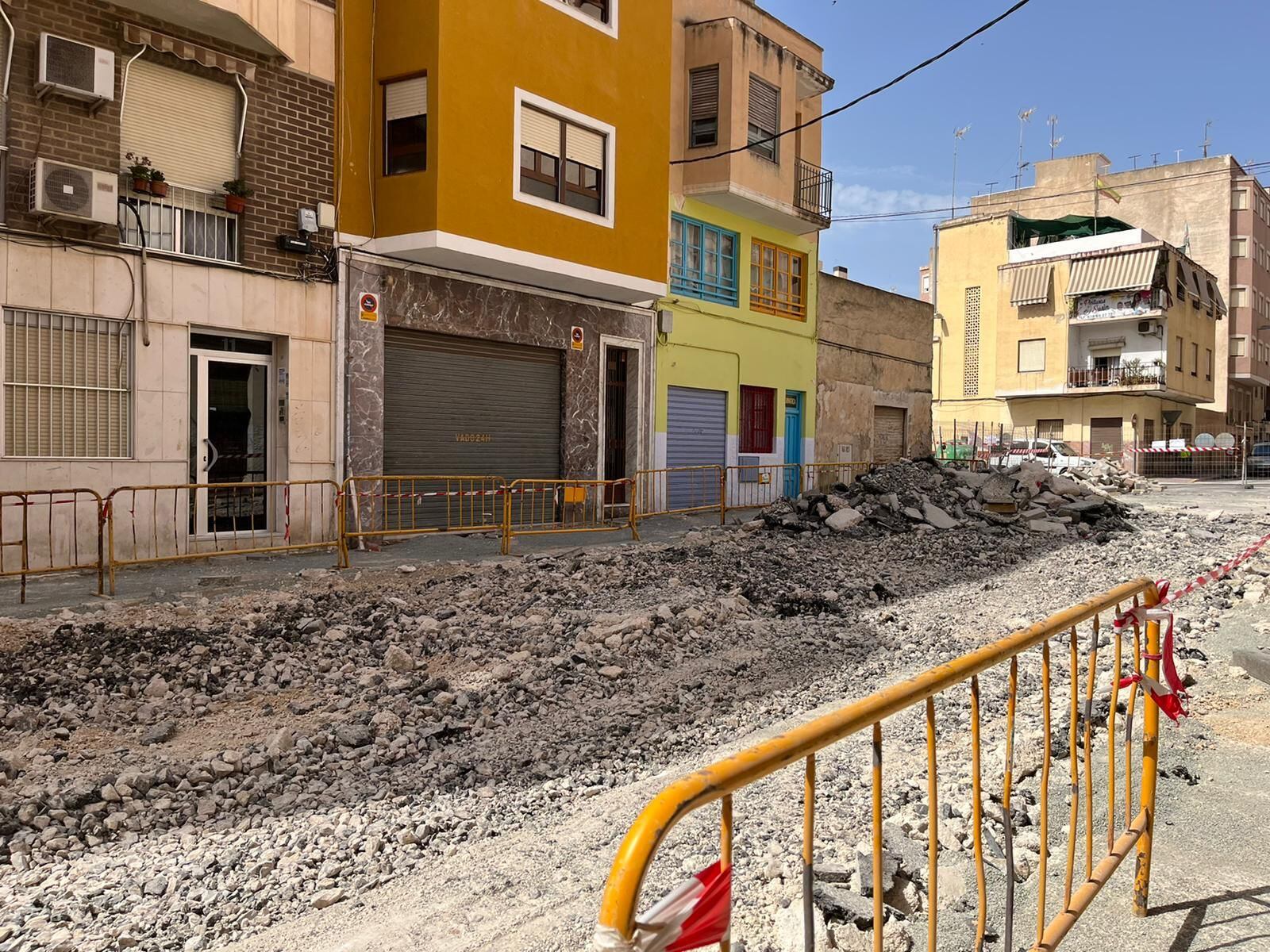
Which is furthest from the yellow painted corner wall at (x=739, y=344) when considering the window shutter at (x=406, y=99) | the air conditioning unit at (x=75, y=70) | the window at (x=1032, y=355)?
the window at (x=1032, y=355)

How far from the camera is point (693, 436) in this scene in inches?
768

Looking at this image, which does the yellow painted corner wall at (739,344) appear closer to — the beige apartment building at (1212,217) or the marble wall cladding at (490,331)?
the marble wall cladding at (490,331)

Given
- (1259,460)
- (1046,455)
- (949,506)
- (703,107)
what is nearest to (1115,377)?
(1259,460)

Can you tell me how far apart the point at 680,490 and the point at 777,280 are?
256 inches

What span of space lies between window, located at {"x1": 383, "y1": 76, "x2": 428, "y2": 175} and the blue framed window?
22.3 ft

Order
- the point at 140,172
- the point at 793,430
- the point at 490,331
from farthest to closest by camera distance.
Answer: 1. the point at 793,430
2. the point at 490,331
3. the point at 140,172

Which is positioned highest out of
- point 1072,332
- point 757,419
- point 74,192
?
point 1072,332

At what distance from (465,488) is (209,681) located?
26.0ft

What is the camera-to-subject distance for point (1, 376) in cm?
989

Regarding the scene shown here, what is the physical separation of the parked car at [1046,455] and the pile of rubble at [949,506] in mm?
14881

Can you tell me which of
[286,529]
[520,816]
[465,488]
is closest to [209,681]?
[520,816]

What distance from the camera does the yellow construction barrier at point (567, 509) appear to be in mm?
12781

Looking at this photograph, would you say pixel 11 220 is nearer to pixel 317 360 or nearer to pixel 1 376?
pixel 1 376

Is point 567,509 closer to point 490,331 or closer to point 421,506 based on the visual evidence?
point 421,506
